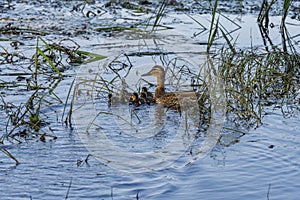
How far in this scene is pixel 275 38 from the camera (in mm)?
10508

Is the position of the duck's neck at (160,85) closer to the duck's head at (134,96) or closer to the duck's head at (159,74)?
the duck's head at (159,74)

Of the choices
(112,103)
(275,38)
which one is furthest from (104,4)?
(112,103)

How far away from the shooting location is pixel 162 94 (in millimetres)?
7375

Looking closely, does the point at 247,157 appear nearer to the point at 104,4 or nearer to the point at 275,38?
the point at 275,38

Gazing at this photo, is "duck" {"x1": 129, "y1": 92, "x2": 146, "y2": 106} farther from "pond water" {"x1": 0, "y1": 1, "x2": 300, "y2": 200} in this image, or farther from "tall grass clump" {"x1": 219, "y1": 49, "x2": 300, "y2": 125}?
"tall grass clump" {"x1": 219, "y1": 49, "x2": 300, "y2": 125}

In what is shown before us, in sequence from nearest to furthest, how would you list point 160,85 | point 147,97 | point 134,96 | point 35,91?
1. point 35,91
2. point 134,96
3. point 147,97
4. point 160,85

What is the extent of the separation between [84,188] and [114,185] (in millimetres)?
226

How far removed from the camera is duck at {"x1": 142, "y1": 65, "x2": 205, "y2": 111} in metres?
6.98

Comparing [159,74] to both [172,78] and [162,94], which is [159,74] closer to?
[162,94]

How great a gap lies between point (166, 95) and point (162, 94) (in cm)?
14

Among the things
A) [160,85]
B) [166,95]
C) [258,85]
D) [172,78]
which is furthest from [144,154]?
[172,78]

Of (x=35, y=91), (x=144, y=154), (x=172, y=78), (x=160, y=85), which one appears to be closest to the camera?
(x=144, y=154)

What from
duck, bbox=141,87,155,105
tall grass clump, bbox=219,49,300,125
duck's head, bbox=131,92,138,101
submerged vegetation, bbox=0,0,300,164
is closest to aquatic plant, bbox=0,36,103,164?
submerged vegetation, bbox=0,0,300,164

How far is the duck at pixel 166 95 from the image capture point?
698 cm
